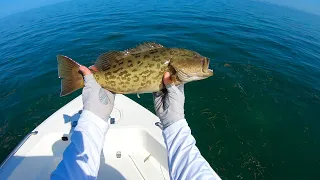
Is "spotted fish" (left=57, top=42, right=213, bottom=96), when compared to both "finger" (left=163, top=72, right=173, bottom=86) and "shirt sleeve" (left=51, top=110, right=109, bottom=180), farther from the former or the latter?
"shirt sleeve" (left=51, top=110, right=109, bottom=180)

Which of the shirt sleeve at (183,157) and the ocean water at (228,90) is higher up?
the shirt sleeve at (183,157)

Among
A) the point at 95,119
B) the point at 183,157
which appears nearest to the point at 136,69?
the point at 95,119

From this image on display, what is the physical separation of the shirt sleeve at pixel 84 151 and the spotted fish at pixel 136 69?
0.55 meters

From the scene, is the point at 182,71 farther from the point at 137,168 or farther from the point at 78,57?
the point at 78,57

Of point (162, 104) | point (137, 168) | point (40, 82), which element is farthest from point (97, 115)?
point (40, 82)

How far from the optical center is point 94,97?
3316 millimetres

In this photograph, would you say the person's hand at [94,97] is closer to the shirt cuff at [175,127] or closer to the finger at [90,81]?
the finger at [90,81]

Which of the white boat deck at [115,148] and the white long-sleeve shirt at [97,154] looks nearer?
the white long-sleeve shirt at [97,154]

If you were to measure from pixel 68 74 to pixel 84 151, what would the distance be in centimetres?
122

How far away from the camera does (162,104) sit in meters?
3.62

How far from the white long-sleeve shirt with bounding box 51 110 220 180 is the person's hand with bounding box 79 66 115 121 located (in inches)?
4.6

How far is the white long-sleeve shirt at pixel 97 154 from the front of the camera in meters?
2.52

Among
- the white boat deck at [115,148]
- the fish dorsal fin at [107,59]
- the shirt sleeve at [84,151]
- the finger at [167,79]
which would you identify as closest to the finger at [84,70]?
the fish dorsal fin at [107,59]

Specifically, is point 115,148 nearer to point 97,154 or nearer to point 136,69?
point 97,154
